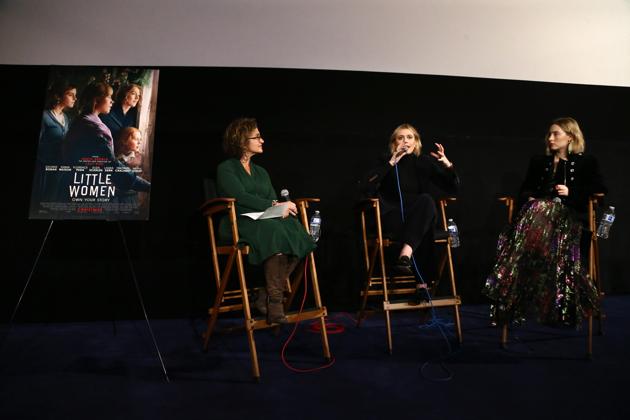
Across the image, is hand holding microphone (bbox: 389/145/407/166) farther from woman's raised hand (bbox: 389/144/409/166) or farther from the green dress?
the green dress

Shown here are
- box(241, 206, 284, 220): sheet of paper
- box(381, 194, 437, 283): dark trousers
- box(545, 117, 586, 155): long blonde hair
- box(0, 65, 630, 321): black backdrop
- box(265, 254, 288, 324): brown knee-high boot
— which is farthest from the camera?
box(0, 65, 630, 321): black backdrop

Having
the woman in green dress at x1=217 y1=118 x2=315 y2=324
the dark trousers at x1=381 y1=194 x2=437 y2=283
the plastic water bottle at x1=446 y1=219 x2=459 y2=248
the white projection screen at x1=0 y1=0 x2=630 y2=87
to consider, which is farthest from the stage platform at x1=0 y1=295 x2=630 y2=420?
the white projection screen at x1=0 y1=0 x2=630 y2=87

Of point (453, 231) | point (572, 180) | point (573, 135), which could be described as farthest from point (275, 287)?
point (573, 135)

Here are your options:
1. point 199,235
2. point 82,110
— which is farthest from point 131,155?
point 199,235

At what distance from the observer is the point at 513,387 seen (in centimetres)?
167

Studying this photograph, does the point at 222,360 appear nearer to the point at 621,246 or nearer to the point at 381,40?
the point at 381,40

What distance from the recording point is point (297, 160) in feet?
10.4

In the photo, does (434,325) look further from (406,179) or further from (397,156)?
(397,156)

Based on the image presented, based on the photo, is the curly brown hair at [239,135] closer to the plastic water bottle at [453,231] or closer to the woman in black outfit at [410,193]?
the woman in black outfit at [410,193]

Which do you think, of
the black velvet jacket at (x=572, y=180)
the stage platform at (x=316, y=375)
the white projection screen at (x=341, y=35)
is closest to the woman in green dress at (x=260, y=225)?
the stage platform at (x=316, y=375)

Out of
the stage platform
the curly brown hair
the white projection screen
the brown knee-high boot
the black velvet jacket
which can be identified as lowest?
the stage platform

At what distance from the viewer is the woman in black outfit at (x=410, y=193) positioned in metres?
2.38

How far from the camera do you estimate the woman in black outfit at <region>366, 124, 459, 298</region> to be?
2.38 m

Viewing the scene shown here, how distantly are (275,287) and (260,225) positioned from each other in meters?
0.33
